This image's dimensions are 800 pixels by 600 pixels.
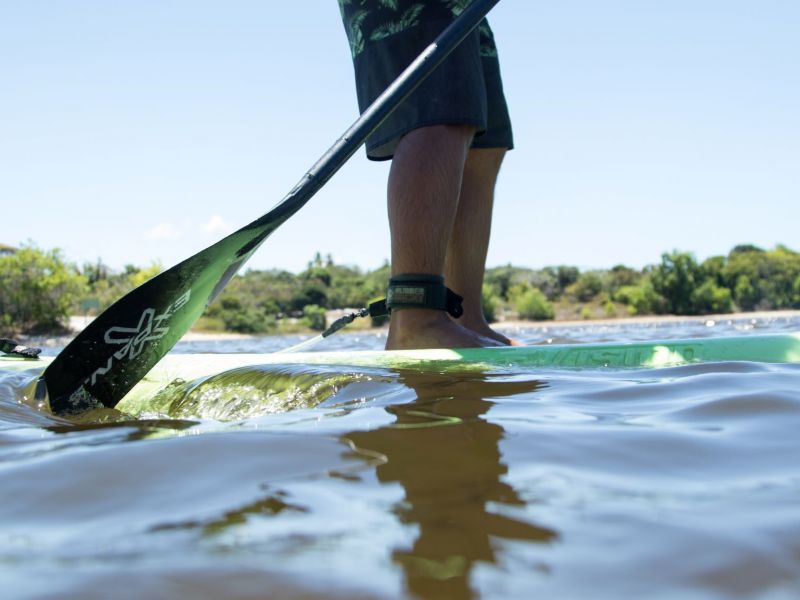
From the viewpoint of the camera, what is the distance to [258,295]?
3756cm

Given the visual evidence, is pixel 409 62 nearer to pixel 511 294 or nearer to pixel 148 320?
pixel 148 320

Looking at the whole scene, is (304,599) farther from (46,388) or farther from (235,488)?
(46,388)

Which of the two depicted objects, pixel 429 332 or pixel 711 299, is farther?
pixel 711 299

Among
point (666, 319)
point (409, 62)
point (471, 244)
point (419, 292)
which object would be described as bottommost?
point (666, 319)

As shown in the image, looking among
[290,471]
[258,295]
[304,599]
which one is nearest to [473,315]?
[290,471]

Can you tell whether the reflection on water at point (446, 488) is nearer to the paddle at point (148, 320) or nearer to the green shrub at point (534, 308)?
the paddle at point (148, 320)

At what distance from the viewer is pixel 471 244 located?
2311 millimetres

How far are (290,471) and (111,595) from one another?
246 mm

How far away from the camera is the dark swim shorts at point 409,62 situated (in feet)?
6.22

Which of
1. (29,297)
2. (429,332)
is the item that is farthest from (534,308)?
(429,332)

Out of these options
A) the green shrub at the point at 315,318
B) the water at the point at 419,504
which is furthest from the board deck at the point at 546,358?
the green shrub at the point at 315,318

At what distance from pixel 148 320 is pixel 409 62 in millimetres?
1063

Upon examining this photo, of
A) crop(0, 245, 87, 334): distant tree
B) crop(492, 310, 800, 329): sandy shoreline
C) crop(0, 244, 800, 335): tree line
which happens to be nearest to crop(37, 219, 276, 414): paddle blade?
crop(492, 310, 800, 329): sandy shoreline

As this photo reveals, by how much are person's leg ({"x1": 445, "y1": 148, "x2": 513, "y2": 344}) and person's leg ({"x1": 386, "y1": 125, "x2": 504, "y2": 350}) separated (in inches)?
16.5
